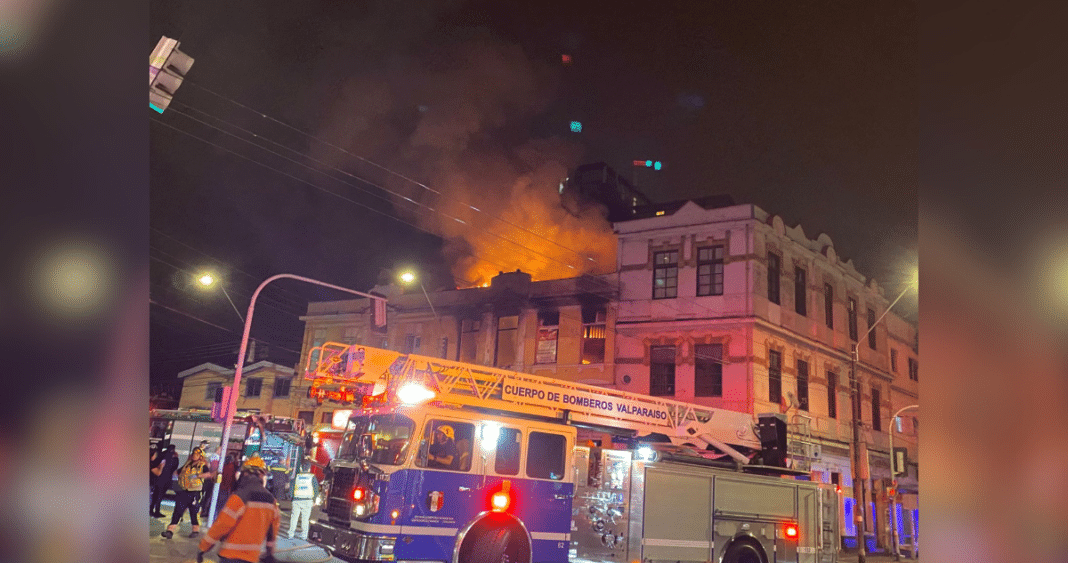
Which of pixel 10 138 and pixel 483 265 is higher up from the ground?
pixel 483 265

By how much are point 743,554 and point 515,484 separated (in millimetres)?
3930

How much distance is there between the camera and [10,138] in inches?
64.3

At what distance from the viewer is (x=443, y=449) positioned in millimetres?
8445

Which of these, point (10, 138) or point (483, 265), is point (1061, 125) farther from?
point (483, 265)

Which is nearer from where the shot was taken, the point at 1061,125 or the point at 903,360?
the point at 1061,125

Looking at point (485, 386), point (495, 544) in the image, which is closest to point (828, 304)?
point (485, 386)

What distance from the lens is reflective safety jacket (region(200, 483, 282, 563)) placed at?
558cm

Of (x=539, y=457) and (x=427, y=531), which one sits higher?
(x=539, y=457)

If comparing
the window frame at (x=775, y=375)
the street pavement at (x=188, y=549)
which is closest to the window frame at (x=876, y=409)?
the window frame at (x=775, y=375)

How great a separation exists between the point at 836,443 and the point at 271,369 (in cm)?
2836

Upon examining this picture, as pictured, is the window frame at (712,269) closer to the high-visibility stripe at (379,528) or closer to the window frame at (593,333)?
the window frame at (593,333)

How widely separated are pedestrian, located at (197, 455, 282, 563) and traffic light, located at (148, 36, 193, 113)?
406 centimetres

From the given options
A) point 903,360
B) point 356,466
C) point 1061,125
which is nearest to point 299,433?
point 356,466

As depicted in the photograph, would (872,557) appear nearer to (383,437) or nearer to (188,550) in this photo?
(383,437)
